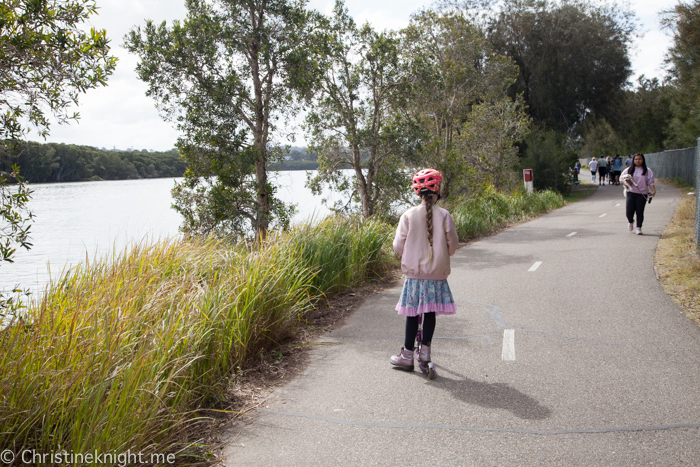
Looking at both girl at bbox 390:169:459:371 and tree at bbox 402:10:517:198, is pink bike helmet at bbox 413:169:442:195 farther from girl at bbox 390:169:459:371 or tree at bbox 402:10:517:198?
tree at bbox 402:10:517:198

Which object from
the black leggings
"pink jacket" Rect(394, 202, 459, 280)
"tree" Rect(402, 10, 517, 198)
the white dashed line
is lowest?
the white dashed line

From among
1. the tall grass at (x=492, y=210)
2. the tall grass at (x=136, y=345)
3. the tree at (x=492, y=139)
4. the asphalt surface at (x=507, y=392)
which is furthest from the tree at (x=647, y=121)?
the tall grass at (x=136, y=345)

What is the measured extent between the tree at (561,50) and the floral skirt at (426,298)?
32879 millimetres

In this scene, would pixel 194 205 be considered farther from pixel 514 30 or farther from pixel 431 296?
pixel 514 30

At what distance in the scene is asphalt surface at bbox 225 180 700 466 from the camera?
375 cm

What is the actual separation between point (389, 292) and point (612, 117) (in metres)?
35.7

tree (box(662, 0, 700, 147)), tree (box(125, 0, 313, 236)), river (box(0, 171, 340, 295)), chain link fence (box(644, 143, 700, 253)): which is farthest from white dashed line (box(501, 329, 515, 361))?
chain link fence (box(644, 143, 700, 253))

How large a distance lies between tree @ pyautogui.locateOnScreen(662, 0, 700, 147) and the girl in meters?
24.0

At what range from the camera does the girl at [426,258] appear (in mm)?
5160

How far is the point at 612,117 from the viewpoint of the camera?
3928 cm

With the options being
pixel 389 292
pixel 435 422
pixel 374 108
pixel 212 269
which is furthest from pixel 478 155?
pixel 435 422

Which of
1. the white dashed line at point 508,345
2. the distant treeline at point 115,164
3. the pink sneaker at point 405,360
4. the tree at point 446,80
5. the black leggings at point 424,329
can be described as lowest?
the white dashed line at point 508,345

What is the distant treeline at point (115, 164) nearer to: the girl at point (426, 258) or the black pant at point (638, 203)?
the black pant at point (638, 203)

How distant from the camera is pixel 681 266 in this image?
9.59m
